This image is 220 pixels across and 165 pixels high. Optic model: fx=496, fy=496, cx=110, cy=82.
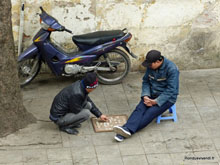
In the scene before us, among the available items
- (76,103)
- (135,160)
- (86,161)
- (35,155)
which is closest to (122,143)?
(135,160)

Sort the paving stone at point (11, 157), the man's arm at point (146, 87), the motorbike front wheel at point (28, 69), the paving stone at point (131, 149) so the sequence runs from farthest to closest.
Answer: the motorbike front wheel at point (28, 69) → the man's arm at point (146, 87) → the paving stone at point (131, 149) → the paving stone at point (11, 157)

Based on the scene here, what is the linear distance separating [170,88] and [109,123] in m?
1.17

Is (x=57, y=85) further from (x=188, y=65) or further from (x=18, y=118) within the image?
(x=188, y=65)

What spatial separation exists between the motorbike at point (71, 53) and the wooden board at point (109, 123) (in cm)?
121

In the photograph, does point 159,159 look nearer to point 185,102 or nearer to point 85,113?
point 85,113

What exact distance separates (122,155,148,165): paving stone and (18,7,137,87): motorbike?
7.76 ft

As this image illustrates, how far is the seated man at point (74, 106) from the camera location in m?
7.38

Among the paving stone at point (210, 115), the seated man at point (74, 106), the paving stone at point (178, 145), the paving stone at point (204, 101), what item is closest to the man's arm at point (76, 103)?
the seated man at point (74, 106)

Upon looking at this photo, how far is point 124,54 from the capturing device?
30.5 feet

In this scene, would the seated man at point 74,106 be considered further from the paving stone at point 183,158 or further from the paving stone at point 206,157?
the paving stone at point 206,157

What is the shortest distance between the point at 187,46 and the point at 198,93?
1.16 meters

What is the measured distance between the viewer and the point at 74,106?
749 centimetres

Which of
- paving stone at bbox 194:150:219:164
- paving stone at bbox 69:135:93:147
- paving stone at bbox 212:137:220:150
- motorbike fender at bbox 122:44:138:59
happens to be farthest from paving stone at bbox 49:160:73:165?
motorbike fender at bbox 122:44:138:59

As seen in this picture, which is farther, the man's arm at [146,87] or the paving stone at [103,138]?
the man's arm at [146,87]
